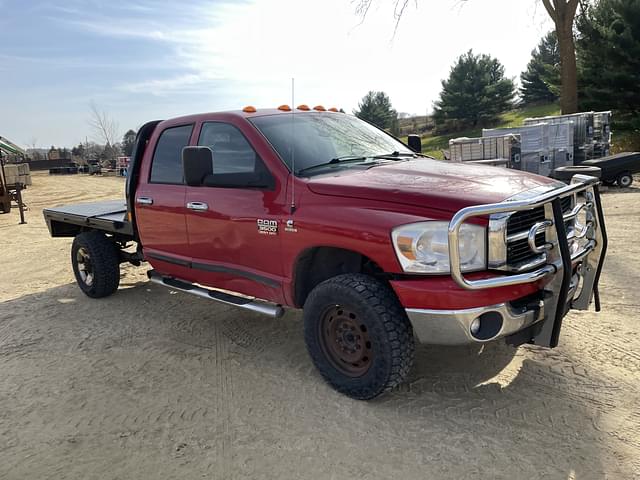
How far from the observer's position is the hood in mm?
3094

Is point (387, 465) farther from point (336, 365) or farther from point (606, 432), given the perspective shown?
point (606, 432)

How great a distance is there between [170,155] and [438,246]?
3.03m

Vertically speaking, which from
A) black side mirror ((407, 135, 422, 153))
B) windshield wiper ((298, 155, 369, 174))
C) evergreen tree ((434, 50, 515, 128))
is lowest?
windshield wiper ((298, 155, 369, 174))

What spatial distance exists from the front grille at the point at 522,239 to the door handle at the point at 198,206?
8.00 feet

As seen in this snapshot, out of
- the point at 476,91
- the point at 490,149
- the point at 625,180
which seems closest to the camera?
the point at 625,180

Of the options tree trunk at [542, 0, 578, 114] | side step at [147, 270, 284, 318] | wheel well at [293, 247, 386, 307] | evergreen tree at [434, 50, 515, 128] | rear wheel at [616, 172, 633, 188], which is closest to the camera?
wheel well at [293, 247, 386, 307]

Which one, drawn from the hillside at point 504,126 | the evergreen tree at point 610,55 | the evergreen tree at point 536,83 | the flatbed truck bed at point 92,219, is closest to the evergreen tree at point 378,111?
the hillside at point 504,126

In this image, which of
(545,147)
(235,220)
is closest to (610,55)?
(545,147)

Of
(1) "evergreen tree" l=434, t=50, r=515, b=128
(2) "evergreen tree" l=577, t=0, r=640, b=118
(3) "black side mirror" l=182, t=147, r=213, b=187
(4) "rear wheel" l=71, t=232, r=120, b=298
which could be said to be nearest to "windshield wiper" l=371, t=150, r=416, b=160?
(3) "black side mirror" l=182, t=147, r=213, b=187

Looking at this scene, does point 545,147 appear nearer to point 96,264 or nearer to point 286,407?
point 96,264

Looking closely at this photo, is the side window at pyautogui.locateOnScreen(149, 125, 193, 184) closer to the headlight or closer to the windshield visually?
the windshield

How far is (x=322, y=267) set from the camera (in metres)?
3.91

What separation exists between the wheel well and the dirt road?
0.67 m

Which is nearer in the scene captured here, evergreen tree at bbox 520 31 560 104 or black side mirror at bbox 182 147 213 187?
black side mirror at bbox 182 147 213 187
